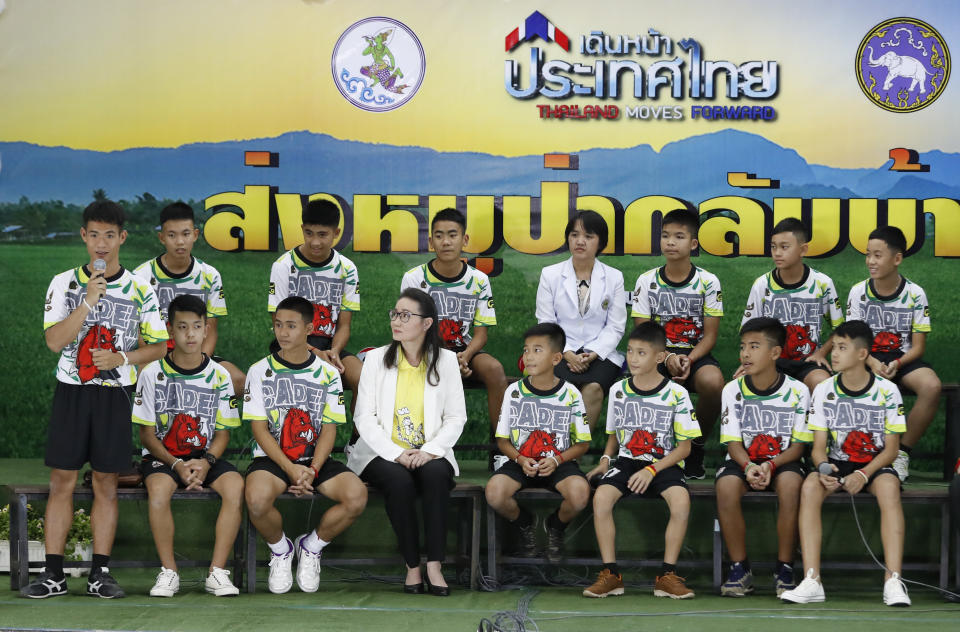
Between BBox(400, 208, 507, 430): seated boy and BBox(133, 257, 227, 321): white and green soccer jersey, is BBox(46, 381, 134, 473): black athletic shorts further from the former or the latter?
BBox(400, 208, 507, 430): seated boy

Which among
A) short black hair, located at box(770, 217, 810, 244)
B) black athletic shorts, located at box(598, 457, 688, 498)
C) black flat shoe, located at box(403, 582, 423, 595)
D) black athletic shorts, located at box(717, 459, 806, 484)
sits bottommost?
black flat shoe, located at box(403, 582, 423, 595)

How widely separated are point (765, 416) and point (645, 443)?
0.53 m

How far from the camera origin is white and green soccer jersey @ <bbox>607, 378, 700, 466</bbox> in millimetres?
4570

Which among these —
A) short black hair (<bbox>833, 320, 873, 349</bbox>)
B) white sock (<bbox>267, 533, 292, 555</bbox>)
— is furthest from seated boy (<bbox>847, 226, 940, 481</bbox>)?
white sock (<bbox>267, 533, 292, 555</bbox>)

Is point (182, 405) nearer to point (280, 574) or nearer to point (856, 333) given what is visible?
point (280, 574)

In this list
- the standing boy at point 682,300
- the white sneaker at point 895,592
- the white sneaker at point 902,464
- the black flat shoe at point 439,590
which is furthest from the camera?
the standing boy at point 682,300

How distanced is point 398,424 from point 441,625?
1.01 metres

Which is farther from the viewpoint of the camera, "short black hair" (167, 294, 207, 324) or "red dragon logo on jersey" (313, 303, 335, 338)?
"red dragon logo on jersey" (313, 303, 335, 338)

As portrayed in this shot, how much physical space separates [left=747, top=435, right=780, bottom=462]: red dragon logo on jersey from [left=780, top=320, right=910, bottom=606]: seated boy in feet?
0.53

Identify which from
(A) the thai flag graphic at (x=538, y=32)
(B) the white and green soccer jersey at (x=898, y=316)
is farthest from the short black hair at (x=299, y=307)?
(B) the white and green soccer jersey at (x=898, y=316)

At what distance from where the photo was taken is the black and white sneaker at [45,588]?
421 centimetres

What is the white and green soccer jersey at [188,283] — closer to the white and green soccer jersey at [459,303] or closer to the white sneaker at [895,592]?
the white and green soccer jersey at [459,303]

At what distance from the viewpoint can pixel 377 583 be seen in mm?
4645

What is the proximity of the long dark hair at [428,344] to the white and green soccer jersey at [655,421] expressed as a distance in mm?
770
